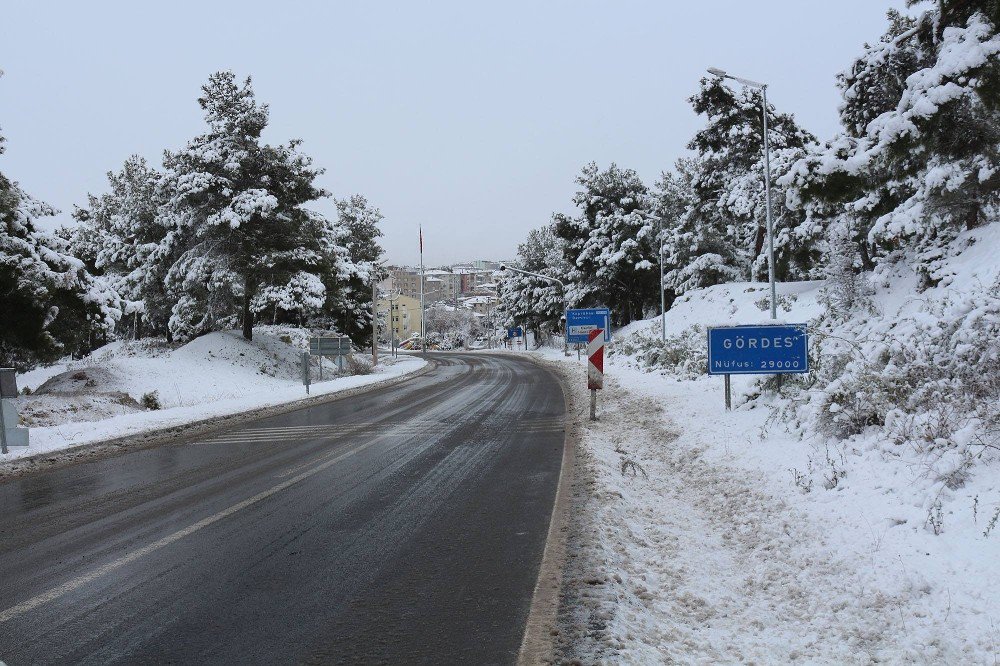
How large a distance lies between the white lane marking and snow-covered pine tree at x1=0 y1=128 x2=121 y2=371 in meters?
12.0

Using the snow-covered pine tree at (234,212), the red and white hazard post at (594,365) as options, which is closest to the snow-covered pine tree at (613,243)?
the snow-covered pine tree at (234,212)

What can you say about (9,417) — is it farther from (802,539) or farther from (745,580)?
(802,539)

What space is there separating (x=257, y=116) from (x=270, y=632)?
2955 cm

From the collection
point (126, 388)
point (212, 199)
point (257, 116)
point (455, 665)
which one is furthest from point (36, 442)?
point (257, 116)

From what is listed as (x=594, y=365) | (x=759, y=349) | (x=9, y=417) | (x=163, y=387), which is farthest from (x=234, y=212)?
(x=759, y=349)

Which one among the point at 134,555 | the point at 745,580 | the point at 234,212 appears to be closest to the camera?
the point at 745,580

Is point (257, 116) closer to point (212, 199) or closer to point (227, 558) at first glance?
point (212, 199)

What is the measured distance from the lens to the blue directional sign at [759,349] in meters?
10.3

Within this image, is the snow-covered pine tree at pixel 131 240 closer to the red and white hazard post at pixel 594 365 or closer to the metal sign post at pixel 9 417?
the metal sign post at pixel 9 417

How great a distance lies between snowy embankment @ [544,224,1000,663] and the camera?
11.8ft

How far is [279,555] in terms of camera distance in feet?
16.8

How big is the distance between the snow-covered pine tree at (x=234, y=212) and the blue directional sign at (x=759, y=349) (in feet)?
67.8

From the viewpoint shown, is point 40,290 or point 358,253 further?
point 358,253

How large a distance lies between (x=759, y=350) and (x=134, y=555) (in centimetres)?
933
